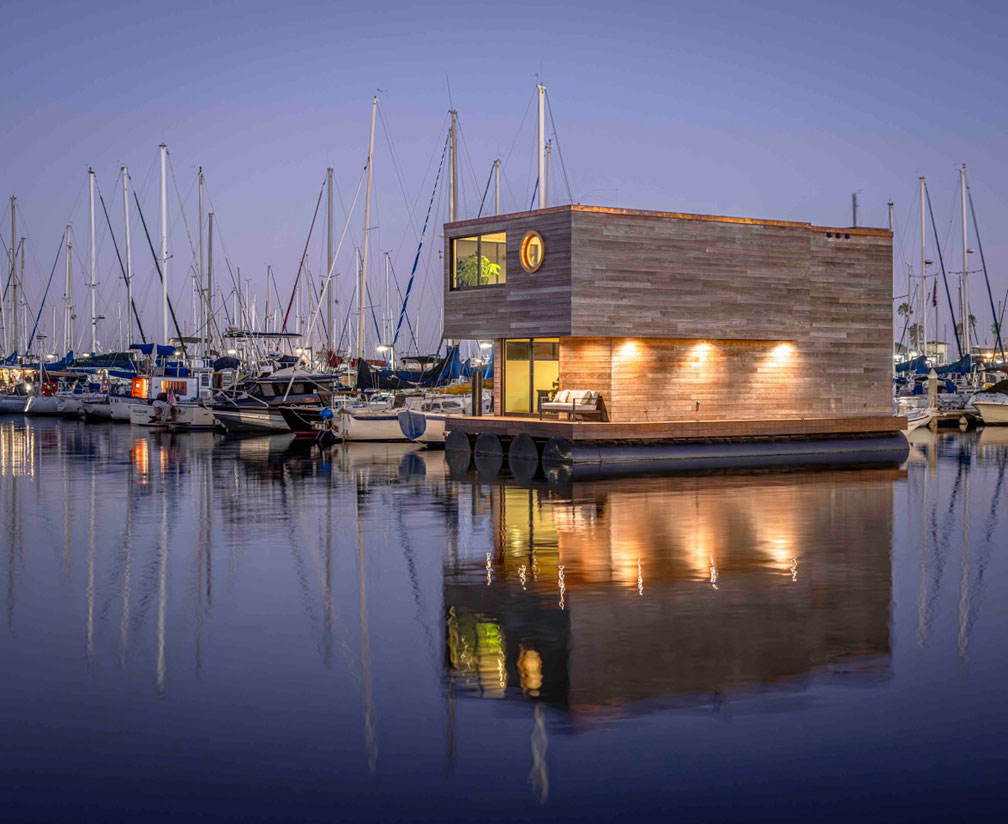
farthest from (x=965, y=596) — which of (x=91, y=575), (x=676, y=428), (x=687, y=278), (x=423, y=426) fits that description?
(x=423, y=426)

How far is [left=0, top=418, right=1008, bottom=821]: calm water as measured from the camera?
677 cm

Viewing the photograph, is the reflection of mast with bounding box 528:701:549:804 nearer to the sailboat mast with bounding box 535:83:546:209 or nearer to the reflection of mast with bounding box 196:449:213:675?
the reflection of mast with bounding box 196:449:213:675

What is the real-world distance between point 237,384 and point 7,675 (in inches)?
1645

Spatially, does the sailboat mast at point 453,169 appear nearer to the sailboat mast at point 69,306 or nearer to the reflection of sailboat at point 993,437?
the reflection of sailboat at point 993,437

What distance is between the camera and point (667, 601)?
1214 centimetres

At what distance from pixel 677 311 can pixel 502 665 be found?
22698 mm

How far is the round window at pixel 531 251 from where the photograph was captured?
30.6 metres

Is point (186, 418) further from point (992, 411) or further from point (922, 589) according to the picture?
point (922, 589)

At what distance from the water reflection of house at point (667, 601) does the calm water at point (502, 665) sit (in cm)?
5

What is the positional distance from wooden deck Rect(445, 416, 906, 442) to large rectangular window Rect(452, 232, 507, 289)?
12.6 ft

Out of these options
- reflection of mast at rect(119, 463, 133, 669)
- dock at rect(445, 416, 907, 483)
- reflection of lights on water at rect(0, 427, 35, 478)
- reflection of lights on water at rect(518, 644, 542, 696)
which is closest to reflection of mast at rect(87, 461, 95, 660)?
reflection of mast at rect(119, 463, 133, 669)

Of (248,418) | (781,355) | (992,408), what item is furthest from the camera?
(992,408)

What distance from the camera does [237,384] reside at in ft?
165

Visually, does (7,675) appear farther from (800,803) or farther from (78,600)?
(800,803)
